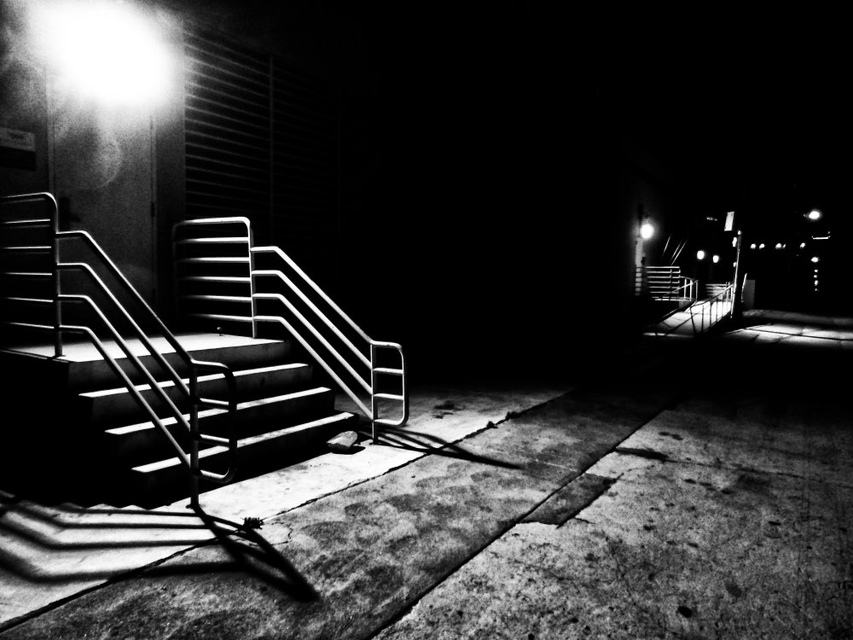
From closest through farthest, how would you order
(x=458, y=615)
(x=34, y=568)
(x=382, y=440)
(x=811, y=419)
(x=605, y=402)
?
(x=458, y=615) < (x=34, y=568) < (x=382, y=440) < (x=811, y=419) < (x=605, y=402)

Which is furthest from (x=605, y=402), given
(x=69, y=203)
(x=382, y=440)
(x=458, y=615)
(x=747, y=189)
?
(x=747, y=189)

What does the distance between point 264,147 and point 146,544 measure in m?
6.51

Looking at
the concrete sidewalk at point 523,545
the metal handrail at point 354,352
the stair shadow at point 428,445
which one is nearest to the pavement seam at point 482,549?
the concrete sidewalk at point 523,545

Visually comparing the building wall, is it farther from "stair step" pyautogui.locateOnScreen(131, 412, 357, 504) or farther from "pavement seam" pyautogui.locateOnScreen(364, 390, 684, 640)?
"pavement seam" pyautogui.locateOnScreen(364, 390, 684, 640)

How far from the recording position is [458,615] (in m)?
2.88

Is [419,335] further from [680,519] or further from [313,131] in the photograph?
[680,519]

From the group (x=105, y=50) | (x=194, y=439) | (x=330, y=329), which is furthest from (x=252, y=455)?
(x=105, y=50)

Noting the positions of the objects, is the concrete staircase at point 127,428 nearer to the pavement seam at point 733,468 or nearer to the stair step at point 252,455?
the stair step at point 252,455

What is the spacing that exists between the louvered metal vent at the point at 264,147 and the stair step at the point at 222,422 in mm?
3533

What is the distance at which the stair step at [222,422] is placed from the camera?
4297mm

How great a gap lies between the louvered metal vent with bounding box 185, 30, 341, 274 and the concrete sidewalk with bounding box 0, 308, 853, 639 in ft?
13.6

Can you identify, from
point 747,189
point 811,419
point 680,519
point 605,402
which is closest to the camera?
point 680,519

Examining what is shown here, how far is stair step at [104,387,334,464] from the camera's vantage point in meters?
4.30

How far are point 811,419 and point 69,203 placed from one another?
9.67 m
